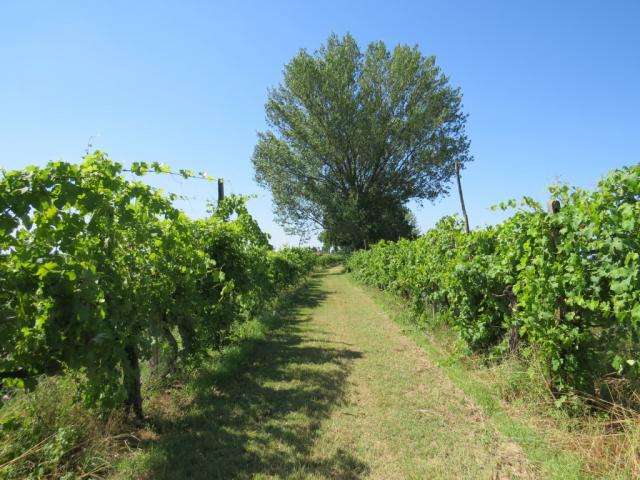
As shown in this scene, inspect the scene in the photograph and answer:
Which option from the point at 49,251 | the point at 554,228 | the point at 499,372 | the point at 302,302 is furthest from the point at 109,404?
the point at 302,302

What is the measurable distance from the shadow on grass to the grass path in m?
0.01

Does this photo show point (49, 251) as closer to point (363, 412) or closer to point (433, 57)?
point (363, 412)

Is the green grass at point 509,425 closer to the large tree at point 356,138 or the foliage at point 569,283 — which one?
the foliage at point 569,283

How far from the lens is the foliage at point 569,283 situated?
10.7 ft

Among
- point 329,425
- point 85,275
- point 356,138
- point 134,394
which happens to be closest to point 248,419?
point 329,425

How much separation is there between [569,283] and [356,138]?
2571 centimetres

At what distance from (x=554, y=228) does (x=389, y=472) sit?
10.1ft

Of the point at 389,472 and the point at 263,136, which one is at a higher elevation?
the point at 263,136

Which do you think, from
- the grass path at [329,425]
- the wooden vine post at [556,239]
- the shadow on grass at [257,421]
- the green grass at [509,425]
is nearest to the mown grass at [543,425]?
the green grass at [509,425]

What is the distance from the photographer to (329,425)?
4.33 metres

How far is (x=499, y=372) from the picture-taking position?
5.01 metres

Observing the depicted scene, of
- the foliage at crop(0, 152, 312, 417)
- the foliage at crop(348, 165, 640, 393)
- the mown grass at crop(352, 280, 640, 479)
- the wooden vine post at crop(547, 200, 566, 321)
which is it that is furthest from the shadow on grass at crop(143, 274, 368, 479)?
the wooden vine post at crop(547, 200, 566, 321)

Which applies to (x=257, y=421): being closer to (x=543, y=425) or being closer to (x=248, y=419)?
(x=248, y=419)

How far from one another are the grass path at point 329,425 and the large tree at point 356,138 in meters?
23.6
